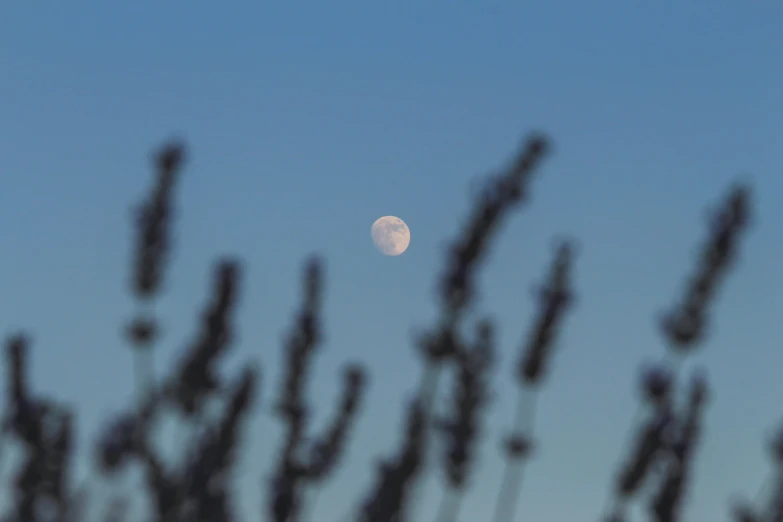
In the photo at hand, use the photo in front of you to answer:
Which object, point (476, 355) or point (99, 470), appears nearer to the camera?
point (99, 470)

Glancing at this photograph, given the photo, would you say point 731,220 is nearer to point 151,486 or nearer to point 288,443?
point 288,443

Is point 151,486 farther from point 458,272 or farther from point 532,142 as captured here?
point 532,142

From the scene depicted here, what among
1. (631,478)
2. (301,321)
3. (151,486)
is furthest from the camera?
(301,321)

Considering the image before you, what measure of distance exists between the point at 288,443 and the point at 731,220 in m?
2.49

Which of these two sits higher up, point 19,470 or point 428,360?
point 428,360

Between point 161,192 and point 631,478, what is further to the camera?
point 161,192

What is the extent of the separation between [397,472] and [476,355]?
1.19 m

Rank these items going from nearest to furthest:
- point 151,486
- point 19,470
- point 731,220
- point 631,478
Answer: point 151,486
point 19,470
point 631,478
point 731,220

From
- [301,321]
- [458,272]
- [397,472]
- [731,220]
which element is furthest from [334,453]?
[731,220]

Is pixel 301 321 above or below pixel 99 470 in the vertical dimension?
above

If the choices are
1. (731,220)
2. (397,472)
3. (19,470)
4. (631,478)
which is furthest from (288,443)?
(731,220)

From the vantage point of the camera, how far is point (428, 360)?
427 centimetres

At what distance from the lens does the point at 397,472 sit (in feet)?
14.1

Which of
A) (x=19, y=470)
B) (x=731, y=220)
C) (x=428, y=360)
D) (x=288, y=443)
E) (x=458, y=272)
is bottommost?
(x=19, y=470)
